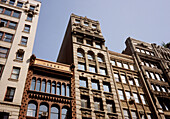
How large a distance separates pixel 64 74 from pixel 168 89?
2259 centimetres

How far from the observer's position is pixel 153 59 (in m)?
41.9

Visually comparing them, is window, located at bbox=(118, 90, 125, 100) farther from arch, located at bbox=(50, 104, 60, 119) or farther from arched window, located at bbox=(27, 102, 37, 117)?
arched window, located at bbox=(27, 102, 37, 117)

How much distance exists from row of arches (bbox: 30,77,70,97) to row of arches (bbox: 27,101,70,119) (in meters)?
2.24

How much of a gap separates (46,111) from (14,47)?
11868 millimetres

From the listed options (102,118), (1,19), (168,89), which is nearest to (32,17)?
(1,19)

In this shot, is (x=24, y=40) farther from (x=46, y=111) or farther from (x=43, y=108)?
(x=46, y=111)

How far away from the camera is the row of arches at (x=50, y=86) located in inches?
1001

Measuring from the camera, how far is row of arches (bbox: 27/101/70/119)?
2247 centimetres

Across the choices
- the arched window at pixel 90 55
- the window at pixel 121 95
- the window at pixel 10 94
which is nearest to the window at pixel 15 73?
the window at pixel 10 94

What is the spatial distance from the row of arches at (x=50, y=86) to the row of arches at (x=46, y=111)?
224 centimetres

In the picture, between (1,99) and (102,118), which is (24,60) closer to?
(1,99)

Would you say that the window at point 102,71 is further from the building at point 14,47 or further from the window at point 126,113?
the building at point 14,47

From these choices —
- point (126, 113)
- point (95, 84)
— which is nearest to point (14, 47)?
point (95, 84)

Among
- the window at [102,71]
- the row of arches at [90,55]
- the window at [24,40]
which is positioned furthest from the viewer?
the row of arches at [90,55]
